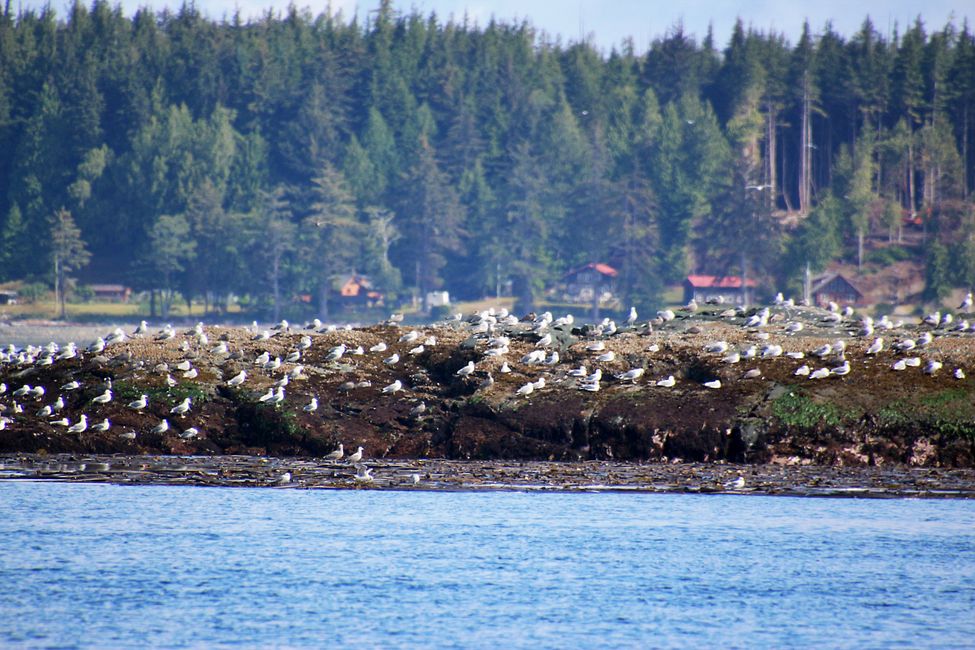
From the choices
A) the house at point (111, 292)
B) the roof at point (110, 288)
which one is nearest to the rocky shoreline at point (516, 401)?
the house at point (111, 292)

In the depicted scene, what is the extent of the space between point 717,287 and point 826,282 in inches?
388

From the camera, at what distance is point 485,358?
3628cm

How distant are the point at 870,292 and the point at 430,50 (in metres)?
69.1

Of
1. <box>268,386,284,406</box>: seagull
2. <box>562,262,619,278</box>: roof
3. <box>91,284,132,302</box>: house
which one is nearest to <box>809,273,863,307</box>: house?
<box>562,262,619,278</box>: roof

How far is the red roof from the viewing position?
125 metres

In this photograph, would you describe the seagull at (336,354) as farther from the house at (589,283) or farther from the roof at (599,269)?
the roof at (599,269)

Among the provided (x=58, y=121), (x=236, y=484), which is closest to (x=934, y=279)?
(x=58, y=121)

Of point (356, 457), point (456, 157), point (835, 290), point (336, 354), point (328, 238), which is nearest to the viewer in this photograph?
point (356, 457)

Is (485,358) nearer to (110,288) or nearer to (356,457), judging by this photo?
(356,457)

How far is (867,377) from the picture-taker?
3384 centimetres

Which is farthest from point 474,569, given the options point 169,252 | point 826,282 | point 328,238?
point 328,238

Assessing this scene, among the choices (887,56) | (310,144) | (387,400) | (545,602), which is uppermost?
(887,56)

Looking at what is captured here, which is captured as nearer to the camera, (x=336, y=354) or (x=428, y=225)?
(x=336, y=354)

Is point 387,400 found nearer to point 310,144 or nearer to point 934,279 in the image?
point 934,279
